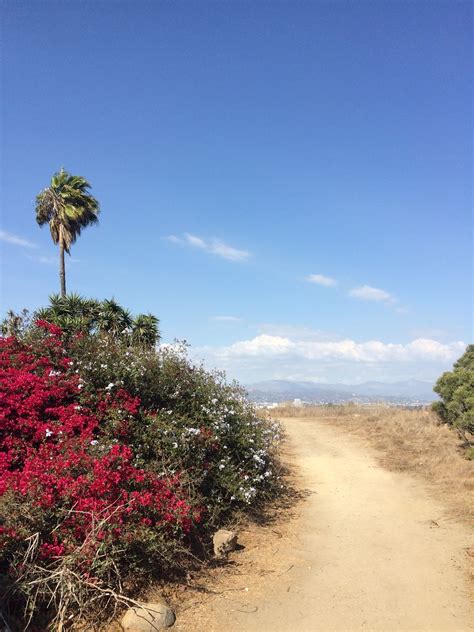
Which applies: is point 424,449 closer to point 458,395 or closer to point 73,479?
point 458,395

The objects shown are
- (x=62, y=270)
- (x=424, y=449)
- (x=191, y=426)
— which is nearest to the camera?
(x=191, y=426)

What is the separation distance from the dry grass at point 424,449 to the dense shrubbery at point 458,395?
0.69 metres

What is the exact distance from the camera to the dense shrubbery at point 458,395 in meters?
12.5

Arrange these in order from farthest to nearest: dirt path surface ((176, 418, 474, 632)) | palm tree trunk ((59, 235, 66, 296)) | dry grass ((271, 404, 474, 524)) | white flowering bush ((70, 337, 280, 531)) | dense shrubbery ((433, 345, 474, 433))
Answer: palm tree trunk ((59, 235, 66, 296)) → dense shrubbery ((433, 345, 474, 433)) → dry grass ((271, 404, 474, 524)) → white flowering bush ((70, 337, 280, 531)) → dirt path surface ((176, 418, 474, 632))

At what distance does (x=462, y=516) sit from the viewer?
8430 mm

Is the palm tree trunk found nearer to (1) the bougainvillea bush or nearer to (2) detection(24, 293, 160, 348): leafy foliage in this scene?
(2) detection(24, 293, 160, 348): leafy foliage

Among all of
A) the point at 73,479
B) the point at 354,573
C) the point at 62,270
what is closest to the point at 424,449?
the point at 354,573

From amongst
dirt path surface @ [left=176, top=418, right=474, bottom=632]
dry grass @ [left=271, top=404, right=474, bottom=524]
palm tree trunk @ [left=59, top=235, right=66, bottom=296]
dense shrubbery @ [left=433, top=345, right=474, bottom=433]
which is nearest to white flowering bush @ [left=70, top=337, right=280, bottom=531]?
dirt path surface @ [left=176, top=418, right=474, bottom=632]

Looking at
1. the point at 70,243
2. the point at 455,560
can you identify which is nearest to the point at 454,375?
the point at 455,560

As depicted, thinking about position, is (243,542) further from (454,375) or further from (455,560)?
(454,375)

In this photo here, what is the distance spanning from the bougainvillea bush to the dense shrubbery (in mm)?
5427

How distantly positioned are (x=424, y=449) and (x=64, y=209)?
1897 cm

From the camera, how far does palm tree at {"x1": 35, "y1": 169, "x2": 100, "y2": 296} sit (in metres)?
23.5

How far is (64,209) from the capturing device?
77.2 ft
